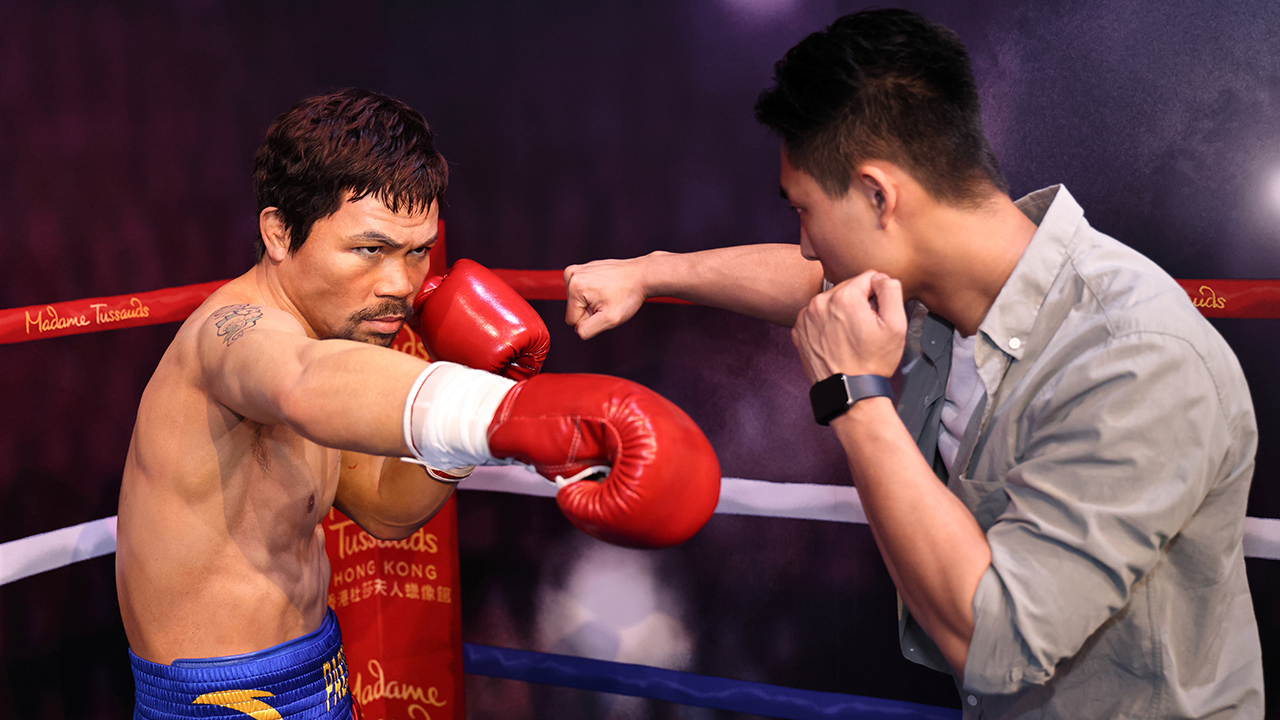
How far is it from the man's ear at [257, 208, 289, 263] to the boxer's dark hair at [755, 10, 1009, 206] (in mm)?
989

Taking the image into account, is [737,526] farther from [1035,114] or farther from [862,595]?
[1035,114]

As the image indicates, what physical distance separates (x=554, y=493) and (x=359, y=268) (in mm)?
1450

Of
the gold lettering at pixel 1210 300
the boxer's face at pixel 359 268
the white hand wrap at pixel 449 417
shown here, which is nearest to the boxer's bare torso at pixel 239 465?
the boxer's face at pixel 359 268

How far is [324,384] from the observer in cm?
112

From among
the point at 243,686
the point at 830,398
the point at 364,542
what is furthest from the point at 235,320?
the point at 364,542

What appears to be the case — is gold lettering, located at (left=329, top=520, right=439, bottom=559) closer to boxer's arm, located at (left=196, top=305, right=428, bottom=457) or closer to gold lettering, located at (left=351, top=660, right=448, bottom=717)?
gold lettering, located at (left=351, top=660, right=448, bottom=717)

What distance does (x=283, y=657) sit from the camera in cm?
162

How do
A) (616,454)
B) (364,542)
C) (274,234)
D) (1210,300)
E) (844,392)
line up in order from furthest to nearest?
(364,542)
(1210,300)
(274,234)
(844,392)
(616,454)

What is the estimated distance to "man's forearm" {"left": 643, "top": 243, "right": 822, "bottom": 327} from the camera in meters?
2.00

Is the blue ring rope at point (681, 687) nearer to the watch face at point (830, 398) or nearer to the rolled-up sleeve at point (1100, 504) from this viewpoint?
the rolled-up sleeve at point (1100, 504)

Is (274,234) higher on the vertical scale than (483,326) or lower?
higher

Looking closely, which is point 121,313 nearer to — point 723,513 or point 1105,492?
point 723,513

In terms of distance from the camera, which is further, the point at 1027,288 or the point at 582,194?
the point at 582,194

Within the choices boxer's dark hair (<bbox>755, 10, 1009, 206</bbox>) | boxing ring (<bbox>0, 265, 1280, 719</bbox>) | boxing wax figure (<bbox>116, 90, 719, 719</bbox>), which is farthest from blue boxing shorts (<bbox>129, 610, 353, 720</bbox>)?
boxer's dark hair (<bbox>755, 10, 1009, 206</bbox>)
